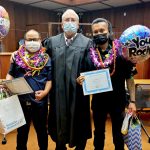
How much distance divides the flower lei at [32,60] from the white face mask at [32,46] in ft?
0.16

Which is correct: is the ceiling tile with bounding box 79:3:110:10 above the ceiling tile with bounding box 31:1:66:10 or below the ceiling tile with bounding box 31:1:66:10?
below

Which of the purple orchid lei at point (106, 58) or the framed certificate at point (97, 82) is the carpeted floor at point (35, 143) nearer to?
the framed certificate at point (97, 82)

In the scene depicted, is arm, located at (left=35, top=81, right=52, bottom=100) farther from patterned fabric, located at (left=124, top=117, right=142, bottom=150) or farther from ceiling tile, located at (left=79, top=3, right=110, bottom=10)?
ceiling tile, located at (left=79, top=3, right=110, bottom=10)

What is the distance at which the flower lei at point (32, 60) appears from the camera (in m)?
2.06

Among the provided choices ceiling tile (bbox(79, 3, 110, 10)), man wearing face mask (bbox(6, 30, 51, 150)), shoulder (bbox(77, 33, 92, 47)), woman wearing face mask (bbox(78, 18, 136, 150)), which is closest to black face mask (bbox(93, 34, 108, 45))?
woman wearing face mask (bbox(78, 18, 136, 150))

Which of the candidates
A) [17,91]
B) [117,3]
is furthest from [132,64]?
[117,3]

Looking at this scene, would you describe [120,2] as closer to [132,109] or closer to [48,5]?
[48,5]

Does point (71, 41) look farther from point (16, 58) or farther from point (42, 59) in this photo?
point (16, 58)

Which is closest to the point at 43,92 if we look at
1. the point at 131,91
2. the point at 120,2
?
the point at 131,91

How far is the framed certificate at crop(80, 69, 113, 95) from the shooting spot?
1913mm

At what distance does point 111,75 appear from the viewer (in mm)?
1960

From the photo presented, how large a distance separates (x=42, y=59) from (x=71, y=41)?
0.31 meters

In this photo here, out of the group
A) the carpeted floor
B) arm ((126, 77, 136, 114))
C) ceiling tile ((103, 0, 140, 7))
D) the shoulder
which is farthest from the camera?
ceiling tile ((103, 0, 140, 7))

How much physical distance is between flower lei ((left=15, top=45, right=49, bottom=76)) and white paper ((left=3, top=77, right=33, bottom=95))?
0.51 ft
